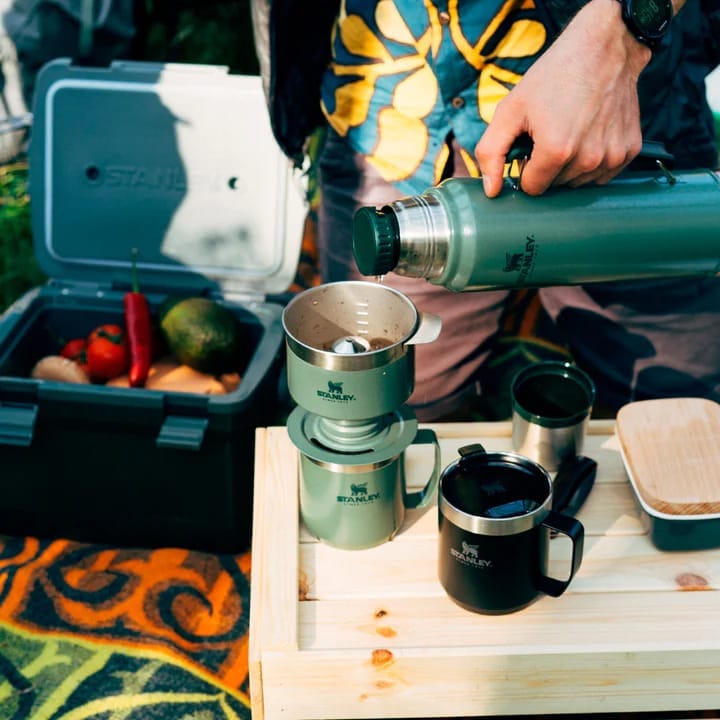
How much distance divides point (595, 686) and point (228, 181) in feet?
4.26

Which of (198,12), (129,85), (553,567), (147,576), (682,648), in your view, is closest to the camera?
(682,648)

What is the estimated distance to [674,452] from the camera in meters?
1.35

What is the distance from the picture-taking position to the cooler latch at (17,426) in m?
1.66

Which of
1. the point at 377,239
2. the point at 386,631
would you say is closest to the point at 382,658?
the point at 386,631

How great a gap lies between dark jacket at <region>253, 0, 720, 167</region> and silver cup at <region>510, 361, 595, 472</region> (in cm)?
43

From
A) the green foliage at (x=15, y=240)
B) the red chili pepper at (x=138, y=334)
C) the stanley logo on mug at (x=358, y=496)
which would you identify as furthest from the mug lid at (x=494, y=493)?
the green foliage at (x=15, y=240)

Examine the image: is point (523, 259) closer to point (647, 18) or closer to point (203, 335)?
point (647, 18)

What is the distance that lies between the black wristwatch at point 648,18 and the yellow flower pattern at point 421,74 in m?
0.25

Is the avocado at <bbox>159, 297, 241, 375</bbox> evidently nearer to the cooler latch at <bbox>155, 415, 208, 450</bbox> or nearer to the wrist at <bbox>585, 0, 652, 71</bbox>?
the cooler latch at <bbox>155, 415, 208, 450</bbox>

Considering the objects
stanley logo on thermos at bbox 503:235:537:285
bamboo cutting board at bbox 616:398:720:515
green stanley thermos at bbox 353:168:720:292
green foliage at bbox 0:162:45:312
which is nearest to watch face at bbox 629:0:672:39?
green stanley thermos at bbox 353:168:720:292

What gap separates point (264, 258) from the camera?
2.04 meters

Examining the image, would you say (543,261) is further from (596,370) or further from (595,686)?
(596,370)

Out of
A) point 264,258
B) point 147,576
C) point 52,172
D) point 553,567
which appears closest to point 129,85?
point 52,172

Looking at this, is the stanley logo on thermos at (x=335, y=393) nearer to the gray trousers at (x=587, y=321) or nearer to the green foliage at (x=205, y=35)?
the gray trousers at (x=587, y=321)
